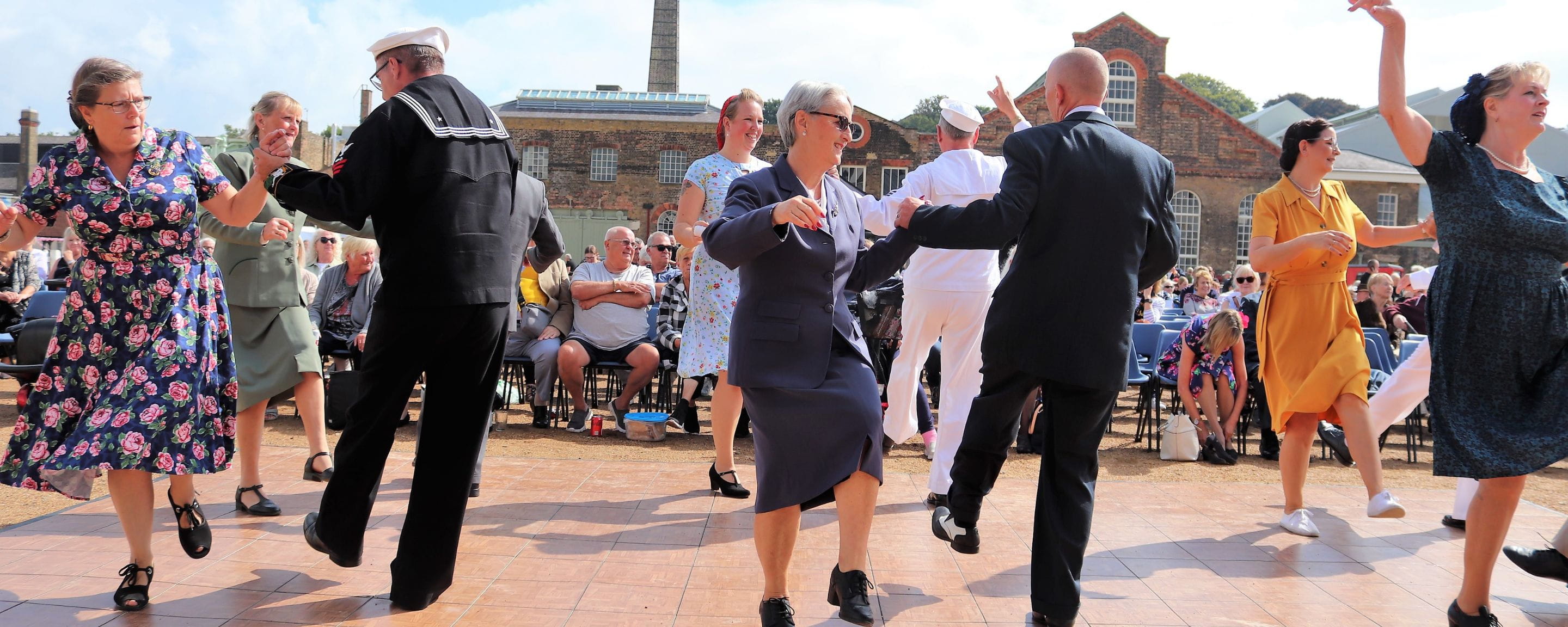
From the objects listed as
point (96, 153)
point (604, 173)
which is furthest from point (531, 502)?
point (604, 173)

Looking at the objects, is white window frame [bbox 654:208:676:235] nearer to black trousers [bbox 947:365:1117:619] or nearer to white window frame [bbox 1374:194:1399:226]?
white window frame [bbox 1374:194:1399:226]

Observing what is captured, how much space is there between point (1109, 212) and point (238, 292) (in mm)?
4108

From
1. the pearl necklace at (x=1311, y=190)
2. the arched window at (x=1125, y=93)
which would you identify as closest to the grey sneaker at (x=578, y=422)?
the pearl necklace at (x=1311, y=190)

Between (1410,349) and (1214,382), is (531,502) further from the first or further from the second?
(1410,349)

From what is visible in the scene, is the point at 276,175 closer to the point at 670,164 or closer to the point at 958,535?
the point at 958,535

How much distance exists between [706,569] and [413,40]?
227 centimetres

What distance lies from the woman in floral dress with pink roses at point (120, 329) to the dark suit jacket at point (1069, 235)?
239cm

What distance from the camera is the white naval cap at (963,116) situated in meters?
5.38

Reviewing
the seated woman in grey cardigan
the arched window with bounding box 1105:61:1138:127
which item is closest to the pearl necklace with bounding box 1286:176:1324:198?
the seated woman in grey cardigan

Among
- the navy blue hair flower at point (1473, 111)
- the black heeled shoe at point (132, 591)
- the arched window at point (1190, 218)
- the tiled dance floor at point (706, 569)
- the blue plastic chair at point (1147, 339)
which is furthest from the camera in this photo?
the arched window at point (1190, 218)

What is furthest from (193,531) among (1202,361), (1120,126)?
(1120,126)

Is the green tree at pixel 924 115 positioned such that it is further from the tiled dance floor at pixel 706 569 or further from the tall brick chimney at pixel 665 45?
the tiled dance floor at pixel 706 569

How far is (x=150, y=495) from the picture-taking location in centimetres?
381

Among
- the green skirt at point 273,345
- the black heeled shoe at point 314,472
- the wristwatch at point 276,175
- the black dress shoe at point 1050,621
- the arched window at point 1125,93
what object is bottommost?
the black dress shoe at point 1050,621
